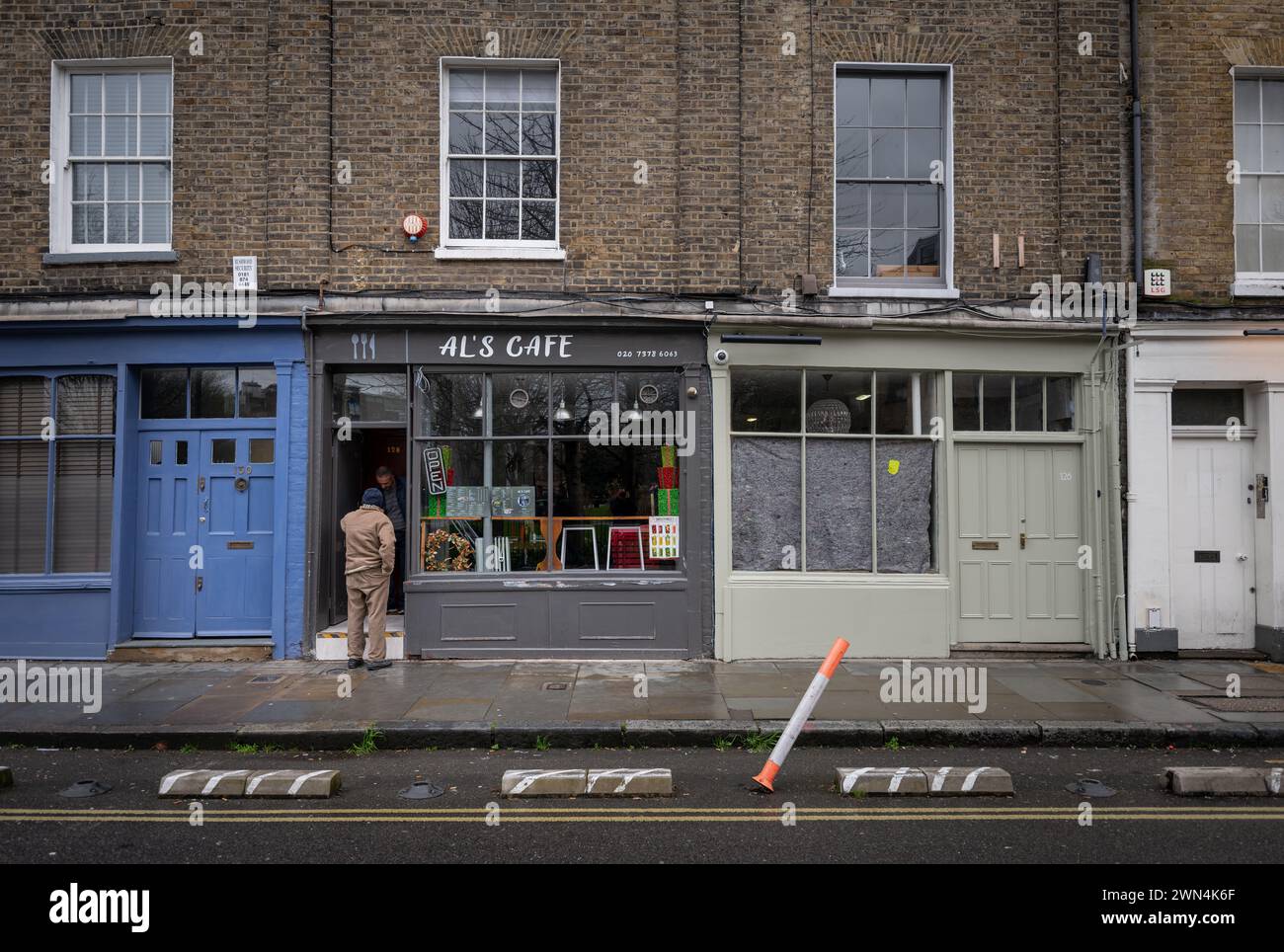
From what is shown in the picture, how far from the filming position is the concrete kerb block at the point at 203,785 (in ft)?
18.5

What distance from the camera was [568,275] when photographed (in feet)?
32.1

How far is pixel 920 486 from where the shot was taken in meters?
10.0

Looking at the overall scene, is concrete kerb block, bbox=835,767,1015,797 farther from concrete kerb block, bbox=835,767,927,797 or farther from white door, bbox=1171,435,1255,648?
white door, bbox=1171,435,1255,648

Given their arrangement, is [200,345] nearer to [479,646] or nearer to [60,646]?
[60,646]

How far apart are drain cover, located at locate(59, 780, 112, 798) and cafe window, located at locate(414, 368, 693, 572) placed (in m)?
4.38

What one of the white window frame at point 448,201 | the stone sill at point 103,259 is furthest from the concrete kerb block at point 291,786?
the stone sill at point 103,259

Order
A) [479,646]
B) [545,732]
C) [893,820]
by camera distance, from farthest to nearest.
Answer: [479,646], [545,732], [893,820]

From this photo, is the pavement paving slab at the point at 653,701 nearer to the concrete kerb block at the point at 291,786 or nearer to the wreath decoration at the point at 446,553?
the wreath decoration at the point at 446,553

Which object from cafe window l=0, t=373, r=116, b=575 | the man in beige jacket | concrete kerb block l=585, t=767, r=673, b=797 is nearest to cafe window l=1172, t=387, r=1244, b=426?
concrete kerb block l=585, t=767, r=673, b=797

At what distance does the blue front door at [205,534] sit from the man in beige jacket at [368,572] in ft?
4.29

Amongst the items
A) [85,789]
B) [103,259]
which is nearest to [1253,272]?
[85,789]

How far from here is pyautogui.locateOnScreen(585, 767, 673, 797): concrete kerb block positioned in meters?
5.62
